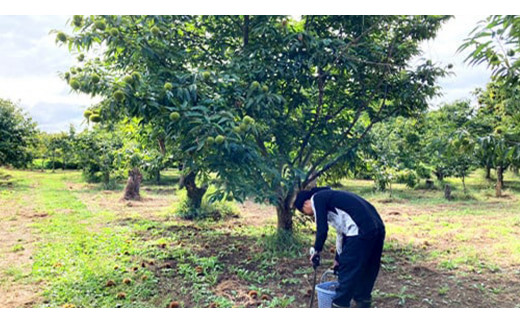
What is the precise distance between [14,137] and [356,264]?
6007mm

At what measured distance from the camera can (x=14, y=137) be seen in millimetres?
5742

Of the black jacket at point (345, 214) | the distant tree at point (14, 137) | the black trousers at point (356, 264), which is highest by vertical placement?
the distant tree at point (14, 137)

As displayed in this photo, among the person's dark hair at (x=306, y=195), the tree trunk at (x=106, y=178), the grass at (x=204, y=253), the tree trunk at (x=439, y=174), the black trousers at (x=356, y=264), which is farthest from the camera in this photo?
the tree trunk at (x=106, y=178)

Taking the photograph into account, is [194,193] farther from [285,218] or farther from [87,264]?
[87,264]

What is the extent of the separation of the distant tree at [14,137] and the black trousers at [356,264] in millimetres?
5311

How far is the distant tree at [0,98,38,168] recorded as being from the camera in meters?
5.33

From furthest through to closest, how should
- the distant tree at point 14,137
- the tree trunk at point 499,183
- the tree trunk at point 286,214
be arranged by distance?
the tree trunk at point 499,183 < the distant tree at point 14,137 < the tree trunk at point 286,214

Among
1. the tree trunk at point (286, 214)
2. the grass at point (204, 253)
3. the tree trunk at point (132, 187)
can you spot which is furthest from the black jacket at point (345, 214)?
the tree trunk at point (132, 187)

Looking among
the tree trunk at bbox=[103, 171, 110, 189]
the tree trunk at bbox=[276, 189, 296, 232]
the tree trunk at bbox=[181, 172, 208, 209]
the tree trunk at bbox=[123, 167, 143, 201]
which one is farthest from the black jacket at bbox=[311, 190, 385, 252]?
the tree trunk at bbox=[103, 171, 110, 189]

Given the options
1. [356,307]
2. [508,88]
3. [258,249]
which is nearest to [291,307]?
[356,307]

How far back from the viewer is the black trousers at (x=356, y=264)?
1661 mm

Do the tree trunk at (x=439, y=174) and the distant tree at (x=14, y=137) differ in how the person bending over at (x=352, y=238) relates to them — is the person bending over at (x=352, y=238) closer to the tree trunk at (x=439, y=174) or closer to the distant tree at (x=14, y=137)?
the distant tree at (x=14, y=137)

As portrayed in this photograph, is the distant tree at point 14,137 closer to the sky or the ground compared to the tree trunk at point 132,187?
closer to the sky
